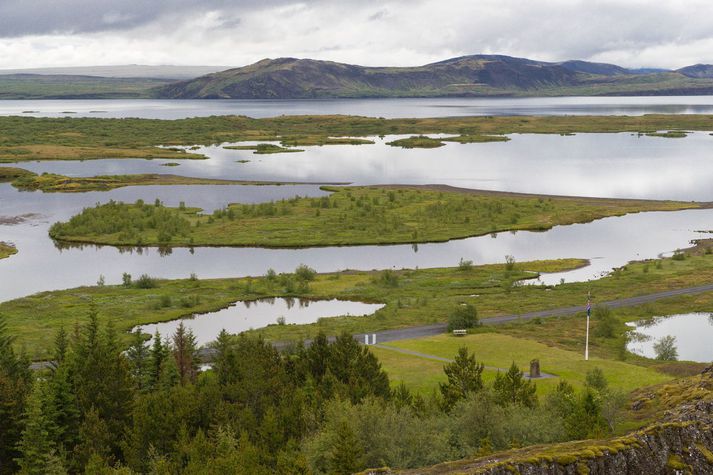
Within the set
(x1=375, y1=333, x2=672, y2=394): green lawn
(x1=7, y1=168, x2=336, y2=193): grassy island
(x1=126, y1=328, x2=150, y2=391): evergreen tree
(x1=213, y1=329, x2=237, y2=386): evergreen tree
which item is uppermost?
(x1=7, y1=168, x2=336, y2=193): grassy island

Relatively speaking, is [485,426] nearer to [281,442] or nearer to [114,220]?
[281,442]

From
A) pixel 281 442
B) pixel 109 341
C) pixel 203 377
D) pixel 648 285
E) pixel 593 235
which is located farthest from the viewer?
pixel 593 235

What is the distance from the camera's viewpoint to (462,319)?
70188 mm

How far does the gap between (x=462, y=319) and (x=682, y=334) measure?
21707 millimetres

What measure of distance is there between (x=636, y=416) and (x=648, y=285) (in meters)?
55.4

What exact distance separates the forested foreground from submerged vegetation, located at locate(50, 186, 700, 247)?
59320mm

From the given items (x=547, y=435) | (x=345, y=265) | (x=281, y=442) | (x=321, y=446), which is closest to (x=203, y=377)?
(x=281, y=442)

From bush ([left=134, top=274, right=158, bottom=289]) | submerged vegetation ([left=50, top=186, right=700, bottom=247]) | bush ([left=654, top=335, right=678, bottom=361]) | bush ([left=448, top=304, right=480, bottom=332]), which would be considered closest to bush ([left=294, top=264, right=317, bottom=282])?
bush ([left=134, top=274, right=158, bottom=289])

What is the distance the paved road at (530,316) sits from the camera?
69375 millimetres

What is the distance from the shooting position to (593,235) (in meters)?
120

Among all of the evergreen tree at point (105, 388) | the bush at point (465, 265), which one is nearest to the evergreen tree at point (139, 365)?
the evergreen tree at point (105, 388)

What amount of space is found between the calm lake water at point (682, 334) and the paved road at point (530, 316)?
481cm

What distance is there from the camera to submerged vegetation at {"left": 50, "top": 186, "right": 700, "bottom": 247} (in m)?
114

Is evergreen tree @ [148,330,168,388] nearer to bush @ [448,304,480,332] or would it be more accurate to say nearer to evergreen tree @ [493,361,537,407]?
evergreen tree @ [493,361,537,407]
